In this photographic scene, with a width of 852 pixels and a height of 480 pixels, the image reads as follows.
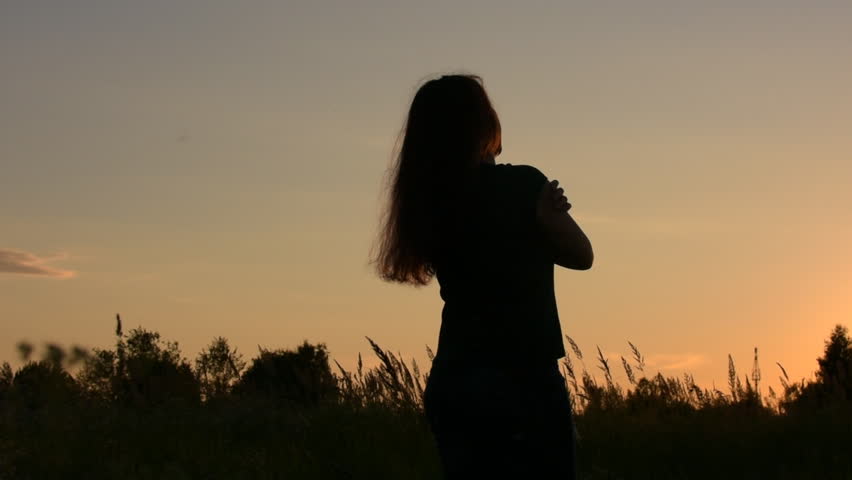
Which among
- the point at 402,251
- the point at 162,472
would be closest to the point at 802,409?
the point at 162,472

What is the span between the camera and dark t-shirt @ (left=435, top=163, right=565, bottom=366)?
320 cm

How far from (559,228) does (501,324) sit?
1.19 ft

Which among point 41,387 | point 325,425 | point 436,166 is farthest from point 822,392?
point 41,387

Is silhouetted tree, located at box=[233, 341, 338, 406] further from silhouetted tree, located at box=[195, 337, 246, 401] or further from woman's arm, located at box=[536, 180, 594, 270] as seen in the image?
woman's arm, located at box=[536, 180, 594, 270]

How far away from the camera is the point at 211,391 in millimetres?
9836

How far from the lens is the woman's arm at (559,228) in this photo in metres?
3.19

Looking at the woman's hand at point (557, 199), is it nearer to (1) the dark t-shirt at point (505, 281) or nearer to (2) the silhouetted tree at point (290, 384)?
Result: (1) the dark t-shirt at point (505, 281)

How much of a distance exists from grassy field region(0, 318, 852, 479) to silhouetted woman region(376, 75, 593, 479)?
3414mm

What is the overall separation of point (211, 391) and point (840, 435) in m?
5.78

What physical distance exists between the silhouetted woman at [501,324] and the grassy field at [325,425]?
341cm

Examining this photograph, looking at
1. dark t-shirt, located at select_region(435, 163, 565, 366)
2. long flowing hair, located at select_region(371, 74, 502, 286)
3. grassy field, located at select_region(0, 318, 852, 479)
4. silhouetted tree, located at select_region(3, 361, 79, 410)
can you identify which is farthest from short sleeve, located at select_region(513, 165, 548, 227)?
silhouetted tree, located at select_region(3, 361, 79, 410)

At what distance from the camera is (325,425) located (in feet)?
25.9

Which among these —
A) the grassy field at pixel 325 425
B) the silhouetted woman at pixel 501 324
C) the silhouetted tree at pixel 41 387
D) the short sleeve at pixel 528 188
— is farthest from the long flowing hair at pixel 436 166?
the silhouetted tree at pixel 41 387

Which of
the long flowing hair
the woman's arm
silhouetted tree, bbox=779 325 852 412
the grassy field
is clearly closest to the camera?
the woman's arm
